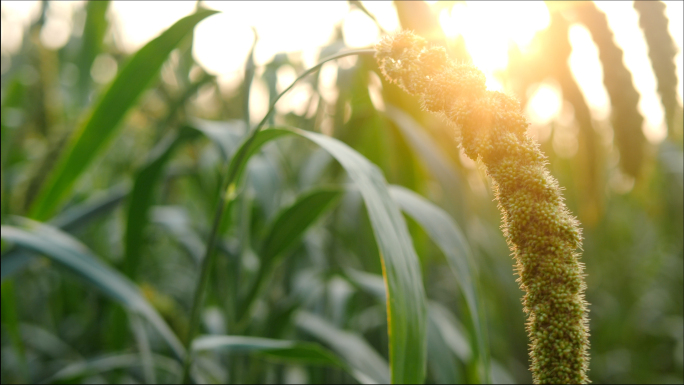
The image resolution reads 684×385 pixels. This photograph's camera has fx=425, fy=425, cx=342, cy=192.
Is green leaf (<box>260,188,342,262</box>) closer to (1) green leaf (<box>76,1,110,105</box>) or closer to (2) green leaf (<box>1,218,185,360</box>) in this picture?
(2) green leaf (<box>1,218,185,360</box>)

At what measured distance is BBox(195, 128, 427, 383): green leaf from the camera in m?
0.38

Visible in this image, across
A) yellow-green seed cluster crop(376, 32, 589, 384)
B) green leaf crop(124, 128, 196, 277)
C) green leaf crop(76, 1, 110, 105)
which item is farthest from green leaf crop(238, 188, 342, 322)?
green leaf crop(76, 1, 110, 105)

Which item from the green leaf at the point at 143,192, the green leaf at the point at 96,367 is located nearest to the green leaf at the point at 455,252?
the green leaf at the point at 143,192

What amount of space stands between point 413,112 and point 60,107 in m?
1.53

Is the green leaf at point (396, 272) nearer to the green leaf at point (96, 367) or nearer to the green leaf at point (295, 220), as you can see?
the green leaf at point (295, 220)

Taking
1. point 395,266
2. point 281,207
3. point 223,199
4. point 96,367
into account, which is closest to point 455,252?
point 395,266

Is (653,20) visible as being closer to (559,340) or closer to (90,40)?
(559,340)

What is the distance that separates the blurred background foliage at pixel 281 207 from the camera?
0.58 metres

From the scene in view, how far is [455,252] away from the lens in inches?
22.2

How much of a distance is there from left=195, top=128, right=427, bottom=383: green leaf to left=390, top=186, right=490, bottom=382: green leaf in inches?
3.5

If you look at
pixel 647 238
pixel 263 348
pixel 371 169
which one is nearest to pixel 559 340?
pixel 371 169

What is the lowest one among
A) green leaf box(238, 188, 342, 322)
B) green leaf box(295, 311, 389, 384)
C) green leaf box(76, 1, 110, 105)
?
green leaf box(295, 311, 389, 384)

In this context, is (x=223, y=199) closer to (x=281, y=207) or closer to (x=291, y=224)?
(x=291, y=224)

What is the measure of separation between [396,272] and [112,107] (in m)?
0.45
